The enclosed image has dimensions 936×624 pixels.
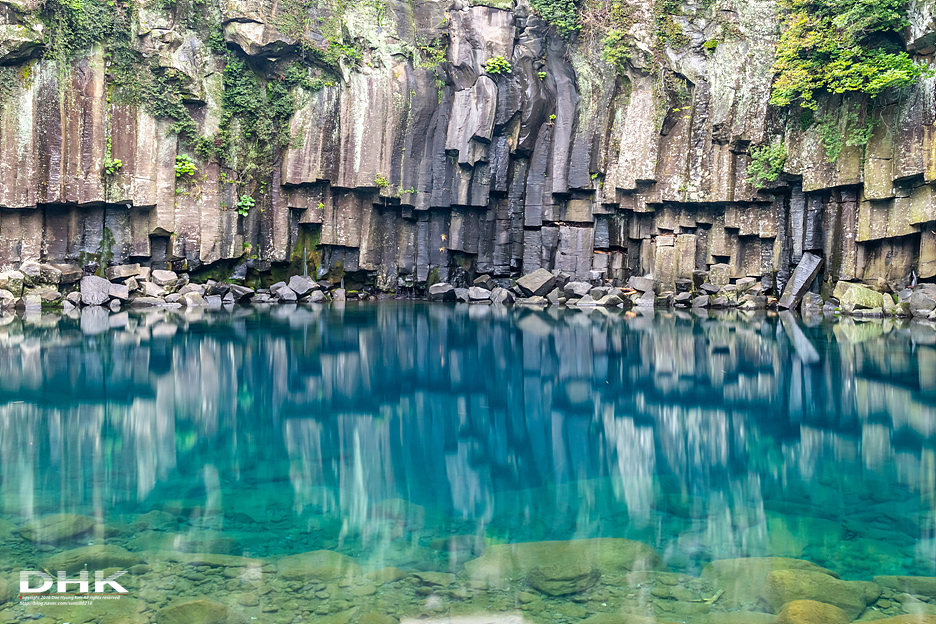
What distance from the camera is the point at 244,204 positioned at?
89.0 ft

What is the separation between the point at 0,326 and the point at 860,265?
23184 mm

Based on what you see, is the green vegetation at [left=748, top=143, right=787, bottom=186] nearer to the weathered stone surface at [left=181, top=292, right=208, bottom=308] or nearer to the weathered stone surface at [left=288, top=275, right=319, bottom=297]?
the weathered stone surface at [left=288, top=275, right=319, bottom=297]

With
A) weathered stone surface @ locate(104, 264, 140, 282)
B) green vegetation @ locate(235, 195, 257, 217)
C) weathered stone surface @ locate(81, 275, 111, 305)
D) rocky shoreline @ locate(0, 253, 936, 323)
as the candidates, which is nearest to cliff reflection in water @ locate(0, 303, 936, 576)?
rocky shoreline @ locate(0, 253, 936, 323)

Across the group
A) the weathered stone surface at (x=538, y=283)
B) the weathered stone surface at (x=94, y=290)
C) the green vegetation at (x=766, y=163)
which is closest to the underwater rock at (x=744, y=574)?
the green vegetation at (x=766, y=163)

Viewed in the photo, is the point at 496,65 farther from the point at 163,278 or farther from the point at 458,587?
the point at 458,587

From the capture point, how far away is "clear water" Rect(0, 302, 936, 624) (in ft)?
12.4

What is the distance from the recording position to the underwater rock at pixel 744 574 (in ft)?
11.7

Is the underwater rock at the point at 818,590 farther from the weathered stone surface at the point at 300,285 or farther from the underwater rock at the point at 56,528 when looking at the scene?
the weathered stone surface at the point at 300,285

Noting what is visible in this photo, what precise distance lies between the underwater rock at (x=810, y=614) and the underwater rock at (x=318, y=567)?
215cm

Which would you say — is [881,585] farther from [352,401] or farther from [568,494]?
[352,401]

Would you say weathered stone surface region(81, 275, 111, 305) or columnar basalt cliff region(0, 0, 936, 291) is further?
weathered stone surface region(81, 275, 111, 305)

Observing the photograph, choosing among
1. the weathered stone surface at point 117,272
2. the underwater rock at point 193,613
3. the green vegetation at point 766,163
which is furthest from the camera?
the weathered stone surface at point 117,272

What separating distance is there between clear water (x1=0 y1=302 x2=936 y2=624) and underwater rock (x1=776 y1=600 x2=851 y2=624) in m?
0.42

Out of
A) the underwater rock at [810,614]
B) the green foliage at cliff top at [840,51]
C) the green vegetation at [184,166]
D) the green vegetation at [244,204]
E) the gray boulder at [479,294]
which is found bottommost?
the underwater rock at [810,614]
